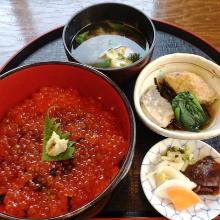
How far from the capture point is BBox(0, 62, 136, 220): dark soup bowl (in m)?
1.04

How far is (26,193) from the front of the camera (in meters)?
1.05

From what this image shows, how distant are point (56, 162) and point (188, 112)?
54 centimetres

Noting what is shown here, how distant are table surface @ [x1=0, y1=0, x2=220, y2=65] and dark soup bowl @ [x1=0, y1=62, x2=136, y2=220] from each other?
472 mm

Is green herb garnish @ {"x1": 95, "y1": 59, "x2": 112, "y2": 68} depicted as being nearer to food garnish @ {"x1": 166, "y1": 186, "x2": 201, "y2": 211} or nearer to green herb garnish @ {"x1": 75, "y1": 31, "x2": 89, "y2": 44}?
green herb garnish @ {"x1": 75, "y1": 31, "x2": 89, "y2": 44}

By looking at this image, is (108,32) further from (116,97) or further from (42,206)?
(42,206)

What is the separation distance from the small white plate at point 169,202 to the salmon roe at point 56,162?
17 centimetres

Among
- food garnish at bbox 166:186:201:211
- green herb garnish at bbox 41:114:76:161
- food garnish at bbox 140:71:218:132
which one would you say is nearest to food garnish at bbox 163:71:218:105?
food garnish at bbox 140:71:218:132

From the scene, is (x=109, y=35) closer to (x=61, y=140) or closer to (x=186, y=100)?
(x=186, y=100)

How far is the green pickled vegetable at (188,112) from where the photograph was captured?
133 cm

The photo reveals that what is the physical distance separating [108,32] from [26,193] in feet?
2.69

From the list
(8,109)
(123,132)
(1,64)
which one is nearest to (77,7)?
(1,64)

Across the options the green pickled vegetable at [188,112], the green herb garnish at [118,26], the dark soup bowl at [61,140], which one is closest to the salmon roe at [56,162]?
the dark soup bowl at [61,140]

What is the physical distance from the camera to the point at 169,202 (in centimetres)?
119

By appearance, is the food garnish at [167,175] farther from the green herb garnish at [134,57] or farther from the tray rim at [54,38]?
the tray rim at [54,38]
